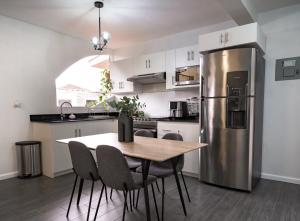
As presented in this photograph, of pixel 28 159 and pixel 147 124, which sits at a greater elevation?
pixel 147 124

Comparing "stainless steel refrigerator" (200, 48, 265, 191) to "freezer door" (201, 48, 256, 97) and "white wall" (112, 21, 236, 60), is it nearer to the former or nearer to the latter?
"freezer door" (201, 48, 256, 97)

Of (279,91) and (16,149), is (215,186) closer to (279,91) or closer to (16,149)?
(279,91)

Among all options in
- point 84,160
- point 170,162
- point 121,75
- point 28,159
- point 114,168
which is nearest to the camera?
point 114,168

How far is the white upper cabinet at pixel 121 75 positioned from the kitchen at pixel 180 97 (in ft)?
1.17

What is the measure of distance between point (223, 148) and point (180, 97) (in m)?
1.59

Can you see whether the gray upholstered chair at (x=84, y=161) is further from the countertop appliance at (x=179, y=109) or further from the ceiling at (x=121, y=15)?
the countertop appliance at (x=179, y=109)

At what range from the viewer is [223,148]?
2.75 m

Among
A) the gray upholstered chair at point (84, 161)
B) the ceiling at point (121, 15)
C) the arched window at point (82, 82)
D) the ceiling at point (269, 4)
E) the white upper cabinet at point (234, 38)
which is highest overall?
the ceiling at point (269, 4)

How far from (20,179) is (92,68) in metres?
2.87

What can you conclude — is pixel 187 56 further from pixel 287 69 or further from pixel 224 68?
pixel 287 69

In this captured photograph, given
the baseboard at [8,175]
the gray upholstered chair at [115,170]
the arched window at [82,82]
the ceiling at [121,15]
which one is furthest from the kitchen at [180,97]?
the gray upholstered chair at [115,170]

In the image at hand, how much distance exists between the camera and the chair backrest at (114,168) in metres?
1.62

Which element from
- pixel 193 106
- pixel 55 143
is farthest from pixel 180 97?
pixel 55 143

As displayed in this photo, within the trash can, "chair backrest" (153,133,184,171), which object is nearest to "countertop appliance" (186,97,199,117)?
"chair backrest" (153,133,184,171)
